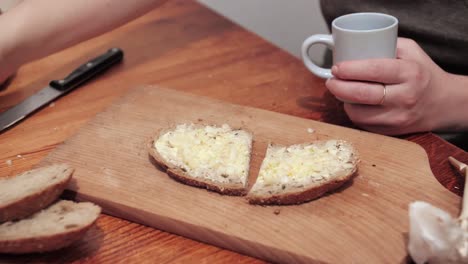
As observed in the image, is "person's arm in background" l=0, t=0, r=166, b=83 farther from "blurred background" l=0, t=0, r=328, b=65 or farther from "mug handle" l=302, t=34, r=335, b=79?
"blurred background" l=0, t=0, r=328, b=65

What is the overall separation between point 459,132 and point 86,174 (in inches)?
36.3

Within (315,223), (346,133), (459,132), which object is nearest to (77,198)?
(315,223)

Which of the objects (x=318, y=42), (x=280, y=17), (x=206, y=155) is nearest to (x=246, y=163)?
(x=206, y=155)

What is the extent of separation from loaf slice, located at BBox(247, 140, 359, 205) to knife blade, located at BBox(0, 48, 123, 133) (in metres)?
0.67

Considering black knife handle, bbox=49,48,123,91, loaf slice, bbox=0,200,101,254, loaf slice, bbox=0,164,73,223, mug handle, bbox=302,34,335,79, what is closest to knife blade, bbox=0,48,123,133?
black knife handle, bbox=49,48,123,91

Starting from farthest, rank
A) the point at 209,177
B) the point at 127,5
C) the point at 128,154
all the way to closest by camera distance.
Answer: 1. the point at 127,5
2. the point at 128,154
3. the point at 209,177

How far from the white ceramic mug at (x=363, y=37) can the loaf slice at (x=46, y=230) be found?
2.03 ft

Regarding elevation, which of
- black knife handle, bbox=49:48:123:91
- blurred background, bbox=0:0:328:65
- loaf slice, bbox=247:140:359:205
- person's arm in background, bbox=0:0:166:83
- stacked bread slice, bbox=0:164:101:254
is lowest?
blurred background, bbox=0:0:328:65

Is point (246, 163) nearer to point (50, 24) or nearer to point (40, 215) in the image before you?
point (40, 215)

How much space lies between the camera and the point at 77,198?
40.8 inches

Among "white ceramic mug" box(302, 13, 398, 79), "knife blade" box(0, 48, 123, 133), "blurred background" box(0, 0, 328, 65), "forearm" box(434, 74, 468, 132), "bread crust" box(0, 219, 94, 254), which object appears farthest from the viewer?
"blurred background" box(0, 0, 328, 65)

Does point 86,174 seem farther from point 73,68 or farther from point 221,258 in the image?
point 73,68

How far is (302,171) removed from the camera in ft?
3.39

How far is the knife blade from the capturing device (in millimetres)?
1352
